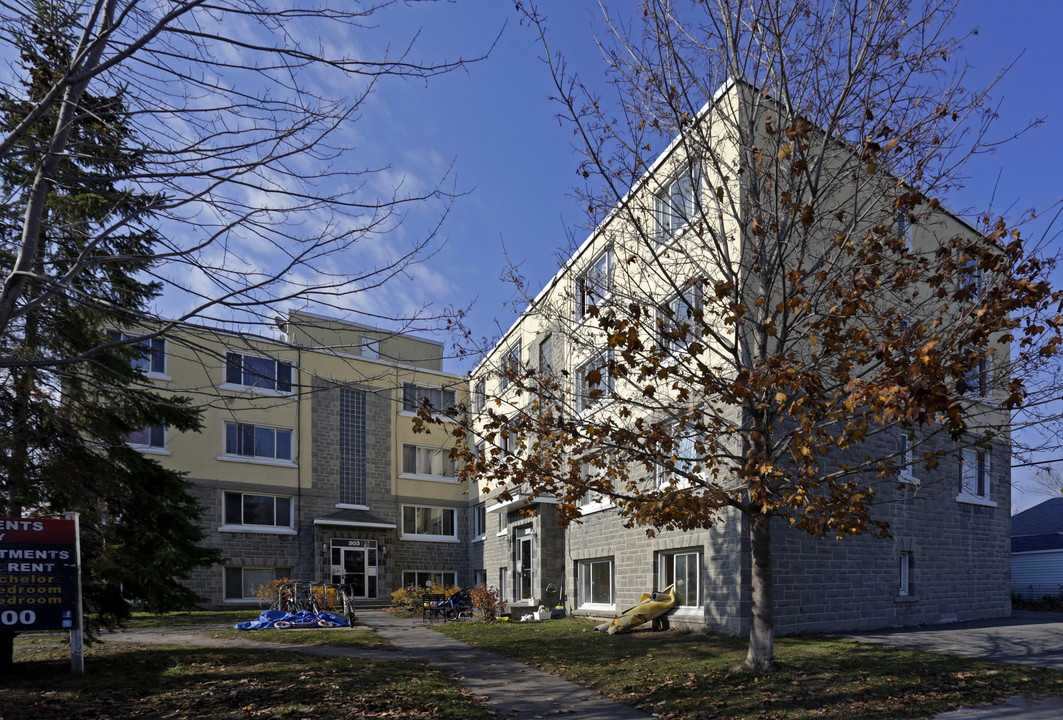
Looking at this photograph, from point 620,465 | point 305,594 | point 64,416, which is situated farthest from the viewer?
point 305,594

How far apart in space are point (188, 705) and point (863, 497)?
8886 mm

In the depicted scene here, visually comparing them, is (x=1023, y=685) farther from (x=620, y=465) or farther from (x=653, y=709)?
(x=620, y=465)

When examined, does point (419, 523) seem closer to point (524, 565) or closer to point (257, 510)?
point (257, 510)

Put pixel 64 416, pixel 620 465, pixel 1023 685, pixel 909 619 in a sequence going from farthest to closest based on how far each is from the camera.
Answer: pixel 909 619, pixel 64 416, pixel 620 465, pixel 1023 685

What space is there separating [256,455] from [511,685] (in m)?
24.1

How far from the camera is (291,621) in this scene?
21.0 metres

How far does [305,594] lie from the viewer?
27.5 meters

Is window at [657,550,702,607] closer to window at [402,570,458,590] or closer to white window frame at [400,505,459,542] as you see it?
window at [402,570,458,590]

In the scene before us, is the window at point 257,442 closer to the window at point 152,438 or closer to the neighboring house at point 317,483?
the neighboring house at point 317,483

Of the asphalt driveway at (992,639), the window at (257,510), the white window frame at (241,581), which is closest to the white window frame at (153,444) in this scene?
the window at (257,510)

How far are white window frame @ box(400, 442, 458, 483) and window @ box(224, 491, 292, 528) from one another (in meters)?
5.87

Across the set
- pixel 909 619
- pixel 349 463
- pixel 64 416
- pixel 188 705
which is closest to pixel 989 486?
pixel 909 619

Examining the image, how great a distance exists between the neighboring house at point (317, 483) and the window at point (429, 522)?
0.05 meters

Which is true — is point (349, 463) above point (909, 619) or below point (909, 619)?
above
